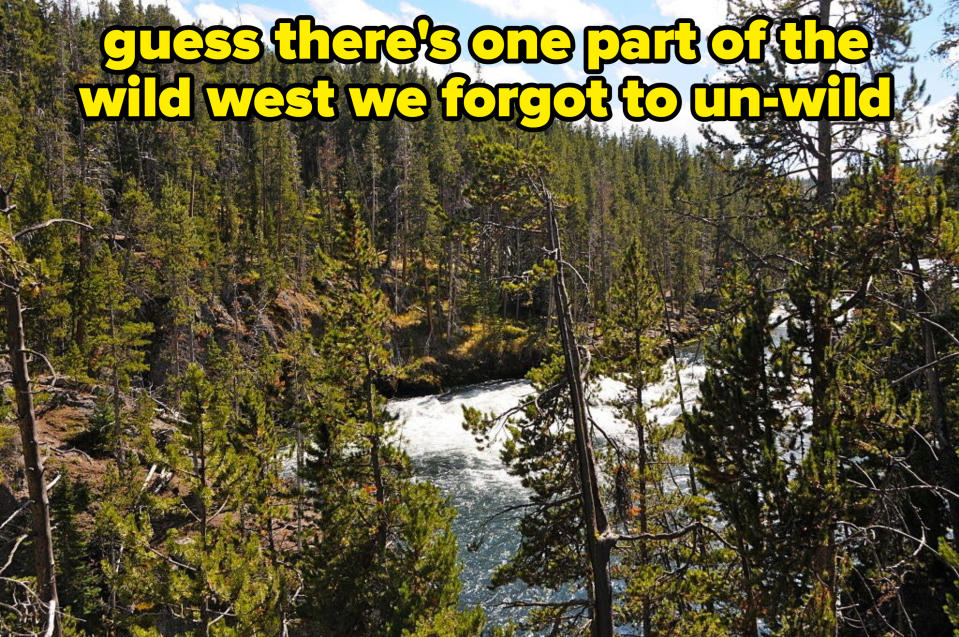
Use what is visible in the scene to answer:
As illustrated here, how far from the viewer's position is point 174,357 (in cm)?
3192

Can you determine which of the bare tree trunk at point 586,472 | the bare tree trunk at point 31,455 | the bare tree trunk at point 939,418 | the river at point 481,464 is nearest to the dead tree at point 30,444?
the bare tree trunk at point 31,455

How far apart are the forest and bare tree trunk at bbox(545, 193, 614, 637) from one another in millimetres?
46

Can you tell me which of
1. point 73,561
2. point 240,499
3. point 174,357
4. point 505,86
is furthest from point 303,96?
Result: point 174,357

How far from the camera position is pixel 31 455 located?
5.27 metres

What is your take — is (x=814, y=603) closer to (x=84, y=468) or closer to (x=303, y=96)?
(x=303, y=96)

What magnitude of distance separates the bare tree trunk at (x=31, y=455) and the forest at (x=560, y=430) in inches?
1.1

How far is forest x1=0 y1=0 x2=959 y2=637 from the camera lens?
6488mm

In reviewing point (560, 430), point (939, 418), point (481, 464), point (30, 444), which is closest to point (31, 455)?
point (30, 444)

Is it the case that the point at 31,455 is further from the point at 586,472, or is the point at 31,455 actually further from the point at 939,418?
the point at 939,418

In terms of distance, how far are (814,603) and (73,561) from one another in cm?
2101

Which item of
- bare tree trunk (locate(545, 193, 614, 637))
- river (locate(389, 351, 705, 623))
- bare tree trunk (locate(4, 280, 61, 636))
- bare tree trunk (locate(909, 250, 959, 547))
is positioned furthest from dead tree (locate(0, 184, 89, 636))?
bare tree trunk (locate(909, 250, 959, 547))

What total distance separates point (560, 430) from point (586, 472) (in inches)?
22.6

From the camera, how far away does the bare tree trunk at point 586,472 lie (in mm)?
6562

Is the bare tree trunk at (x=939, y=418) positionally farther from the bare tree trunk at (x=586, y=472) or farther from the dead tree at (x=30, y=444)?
the dead tree at (x=30, y=444)
